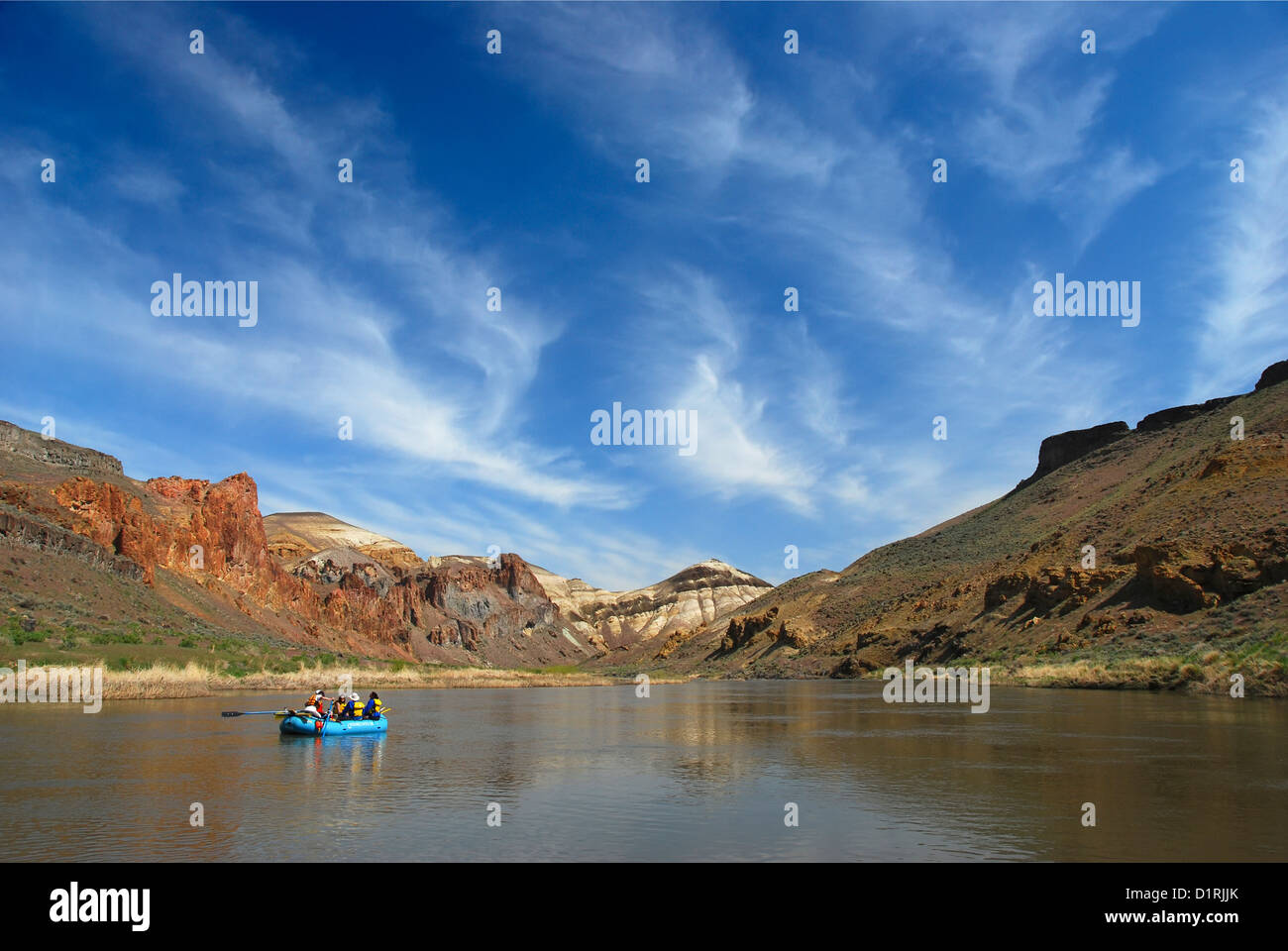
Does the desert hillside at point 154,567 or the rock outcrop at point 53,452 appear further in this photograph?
the rock outcrop at point 53,452

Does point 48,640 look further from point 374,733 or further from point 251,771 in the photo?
point 251,771

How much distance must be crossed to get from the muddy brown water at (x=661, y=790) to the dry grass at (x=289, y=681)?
44.6 ft

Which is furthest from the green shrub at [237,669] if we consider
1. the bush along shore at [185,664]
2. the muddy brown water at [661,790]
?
the muddy brown water at [661,790]

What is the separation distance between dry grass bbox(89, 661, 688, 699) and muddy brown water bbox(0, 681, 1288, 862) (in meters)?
13.6

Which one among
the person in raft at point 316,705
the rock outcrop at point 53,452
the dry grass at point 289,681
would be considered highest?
the rock outcrop at point 53,452

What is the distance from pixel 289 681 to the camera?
64750mm

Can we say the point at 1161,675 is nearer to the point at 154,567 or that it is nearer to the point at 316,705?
the point at 316,705

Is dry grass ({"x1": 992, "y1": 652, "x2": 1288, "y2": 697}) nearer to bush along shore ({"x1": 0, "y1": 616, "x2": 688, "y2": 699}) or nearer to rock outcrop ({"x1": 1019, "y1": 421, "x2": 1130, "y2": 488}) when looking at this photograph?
bush along shore ({"x1": 0, "y1": 616, "x2": 688, "y2": 699})

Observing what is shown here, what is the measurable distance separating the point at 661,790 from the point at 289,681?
53169mm

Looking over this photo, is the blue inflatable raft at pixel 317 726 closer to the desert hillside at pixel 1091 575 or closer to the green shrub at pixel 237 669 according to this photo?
the green shrub at pixel 237 669

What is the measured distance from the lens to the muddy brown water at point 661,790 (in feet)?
44.7

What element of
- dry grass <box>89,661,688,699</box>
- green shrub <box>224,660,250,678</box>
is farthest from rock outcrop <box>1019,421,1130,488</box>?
green shrub <box>224,660,250,678</box>
